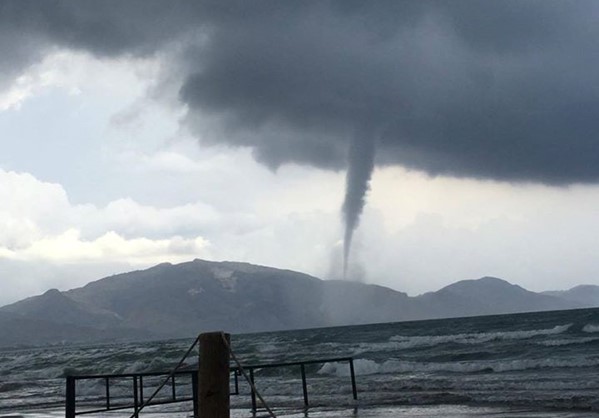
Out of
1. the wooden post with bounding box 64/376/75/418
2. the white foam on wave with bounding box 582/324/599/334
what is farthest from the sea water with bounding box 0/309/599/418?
the wooden post with bounding box 64/376/75/418

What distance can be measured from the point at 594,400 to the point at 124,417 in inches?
451

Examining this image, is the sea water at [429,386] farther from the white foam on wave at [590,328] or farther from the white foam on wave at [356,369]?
the white foam on wave at [590,328]

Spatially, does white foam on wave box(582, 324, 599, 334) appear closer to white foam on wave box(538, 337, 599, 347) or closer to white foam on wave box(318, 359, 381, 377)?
white foam on wave box(538, 337, 599, 347)

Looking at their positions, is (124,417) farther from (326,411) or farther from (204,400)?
(204,400)

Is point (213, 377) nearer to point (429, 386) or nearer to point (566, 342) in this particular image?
point (429, 386)

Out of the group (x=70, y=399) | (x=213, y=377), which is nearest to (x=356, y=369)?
(x=70, y=399)

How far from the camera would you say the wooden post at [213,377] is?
27.8ft

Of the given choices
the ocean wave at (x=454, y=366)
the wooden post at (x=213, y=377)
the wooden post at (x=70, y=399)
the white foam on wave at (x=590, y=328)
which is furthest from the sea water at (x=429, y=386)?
the wooden post at (x=213, y=377)

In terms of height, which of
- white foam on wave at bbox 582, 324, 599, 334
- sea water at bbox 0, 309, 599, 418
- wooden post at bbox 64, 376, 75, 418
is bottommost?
sea water at bbox 0, 309, 599, 418

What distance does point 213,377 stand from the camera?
27.9 feet

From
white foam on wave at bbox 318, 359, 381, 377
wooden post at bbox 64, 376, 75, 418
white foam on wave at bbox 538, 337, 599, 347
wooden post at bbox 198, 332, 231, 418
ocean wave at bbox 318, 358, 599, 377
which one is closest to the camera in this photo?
wooden post at bbox 198, 332, 231, 418

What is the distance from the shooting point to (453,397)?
66.4ft

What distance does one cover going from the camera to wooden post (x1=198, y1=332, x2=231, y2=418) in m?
8.46

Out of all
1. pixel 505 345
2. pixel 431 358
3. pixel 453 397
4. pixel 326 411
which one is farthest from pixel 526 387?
pixel 505 345
